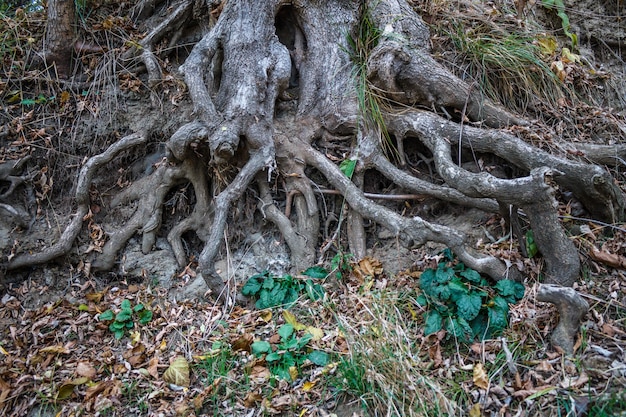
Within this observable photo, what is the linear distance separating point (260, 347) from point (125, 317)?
3.76 feet

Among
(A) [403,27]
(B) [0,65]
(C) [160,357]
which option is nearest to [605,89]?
(A) [403,27]

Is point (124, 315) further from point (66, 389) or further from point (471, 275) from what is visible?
point (471, 275)

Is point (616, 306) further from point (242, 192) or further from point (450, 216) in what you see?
point (242, 192)

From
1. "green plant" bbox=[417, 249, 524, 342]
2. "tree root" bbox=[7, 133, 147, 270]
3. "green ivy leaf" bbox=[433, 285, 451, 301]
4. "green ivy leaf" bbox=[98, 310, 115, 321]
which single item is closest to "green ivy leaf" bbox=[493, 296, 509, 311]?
"green plant" bbox=[417, 249, 524, 342]

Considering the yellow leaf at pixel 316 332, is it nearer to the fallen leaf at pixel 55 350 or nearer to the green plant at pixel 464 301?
the green plant at pixel 464 301

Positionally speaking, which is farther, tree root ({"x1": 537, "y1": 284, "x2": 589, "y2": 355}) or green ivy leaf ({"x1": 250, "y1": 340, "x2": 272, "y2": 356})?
green ivy leaf ({"x1": 250, "y1": 340, "x2": 272, "y2": 356})

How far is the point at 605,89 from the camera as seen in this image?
4.55 meters

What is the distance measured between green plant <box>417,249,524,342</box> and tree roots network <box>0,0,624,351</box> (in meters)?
0.27

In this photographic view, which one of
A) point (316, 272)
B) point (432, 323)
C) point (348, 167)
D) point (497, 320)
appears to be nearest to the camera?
point (497, 320)

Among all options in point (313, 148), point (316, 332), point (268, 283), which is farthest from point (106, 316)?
point (313, 148)

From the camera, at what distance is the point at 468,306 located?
121 inches

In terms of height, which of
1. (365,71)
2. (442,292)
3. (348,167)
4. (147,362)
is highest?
(365,71)

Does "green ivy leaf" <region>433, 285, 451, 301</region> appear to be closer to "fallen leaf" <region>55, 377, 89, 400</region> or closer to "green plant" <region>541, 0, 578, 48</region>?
"fallen leaf" <region>55, 377, 89, 400</region>

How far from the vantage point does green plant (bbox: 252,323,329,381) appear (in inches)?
124
